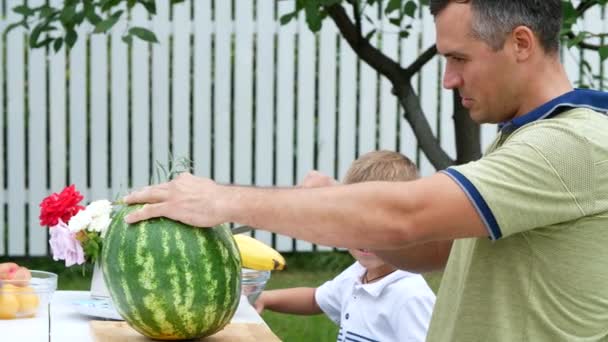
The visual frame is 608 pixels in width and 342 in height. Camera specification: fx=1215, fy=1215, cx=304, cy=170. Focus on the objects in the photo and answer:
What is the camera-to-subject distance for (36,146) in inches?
359

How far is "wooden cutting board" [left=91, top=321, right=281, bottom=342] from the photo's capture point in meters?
2.96

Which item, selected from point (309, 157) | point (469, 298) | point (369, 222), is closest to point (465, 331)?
point (469, 298)

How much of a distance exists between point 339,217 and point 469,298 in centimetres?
41

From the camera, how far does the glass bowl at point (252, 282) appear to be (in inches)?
150

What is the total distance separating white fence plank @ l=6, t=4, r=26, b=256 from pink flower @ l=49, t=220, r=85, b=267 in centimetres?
558

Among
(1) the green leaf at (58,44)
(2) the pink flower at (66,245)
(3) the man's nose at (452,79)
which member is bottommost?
(2) the pink flower at (66,245)

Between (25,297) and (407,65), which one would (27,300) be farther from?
(407,65)

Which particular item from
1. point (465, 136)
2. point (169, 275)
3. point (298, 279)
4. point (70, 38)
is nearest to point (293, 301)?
point (169, 275)

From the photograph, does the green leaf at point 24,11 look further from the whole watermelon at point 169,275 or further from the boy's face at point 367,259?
the whole watermelon at point 169,275

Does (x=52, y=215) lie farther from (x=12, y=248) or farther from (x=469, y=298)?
(x=12, y=248)

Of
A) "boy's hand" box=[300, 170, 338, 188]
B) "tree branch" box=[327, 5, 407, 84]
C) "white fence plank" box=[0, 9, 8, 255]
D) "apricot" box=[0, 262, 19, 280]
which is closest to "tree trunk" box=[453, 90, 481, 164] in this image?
"tree branch" box=[327, 5, 407, 84]

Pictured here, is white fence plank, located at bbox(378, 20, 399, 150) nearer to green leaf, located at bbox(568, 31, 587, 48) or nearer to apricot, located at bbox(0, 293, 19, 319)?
green leaf, located at bbox(568, 31, 587, 48)

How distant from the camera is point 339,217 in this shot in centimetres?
242

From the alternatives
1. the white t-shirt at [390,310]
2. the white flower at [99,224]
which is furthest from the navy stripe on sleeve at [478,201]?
the white flower at [99,224]
